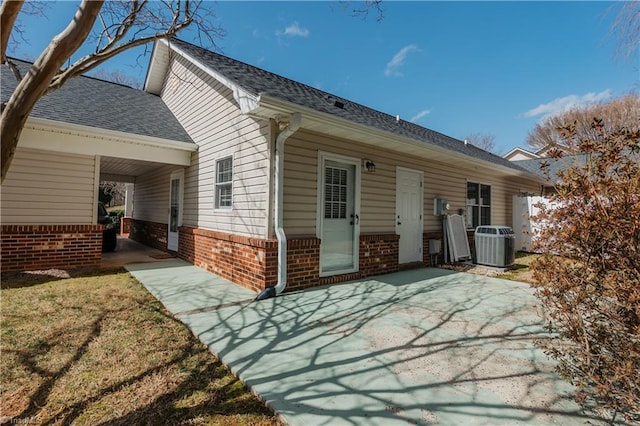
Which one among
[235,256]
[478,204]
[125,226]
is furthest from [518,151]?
[125,226]

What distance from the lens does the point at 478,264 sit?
7.64 m

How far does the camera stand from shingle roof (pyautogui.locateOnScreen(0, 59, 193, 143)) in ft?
20.5

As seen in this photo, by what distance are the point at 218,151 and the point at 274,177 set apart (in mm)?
2183

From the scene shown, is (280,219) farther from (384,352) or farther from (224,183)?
(384,352)

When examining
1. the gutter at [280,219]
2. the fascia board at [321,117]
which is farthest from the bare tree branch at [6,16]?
the gutter at [280,219]

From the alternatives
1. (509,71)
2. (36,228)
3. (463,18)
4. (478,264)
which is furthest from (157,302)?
(509,71)

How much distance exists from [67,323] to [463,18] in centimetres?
946

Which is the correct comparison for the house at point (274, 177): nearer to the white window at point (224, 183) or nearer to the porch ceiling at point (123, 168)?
the white window at point (224, 183)

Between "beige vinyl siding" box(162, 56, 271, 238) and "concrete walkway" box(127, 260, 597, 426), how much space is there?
4.44 ft

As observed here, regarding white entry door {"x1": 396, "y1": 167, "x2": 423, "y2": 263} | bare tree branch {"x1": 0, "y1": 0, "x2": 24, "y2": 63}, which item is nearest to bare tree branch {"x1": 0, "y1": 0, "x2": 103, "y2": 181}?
bare tree branch {"x1": 0, "y1": 0, "x2": 24, "y2": 63}

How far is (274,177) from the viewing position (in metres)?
4.80

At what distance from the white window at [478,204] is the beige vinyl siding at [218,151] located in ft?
22.0

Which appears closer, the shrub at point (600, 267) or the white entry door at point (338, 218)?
the shrub at point (600, 267)

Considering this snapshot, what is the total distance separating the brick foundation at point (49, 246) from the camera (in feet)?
18.8
